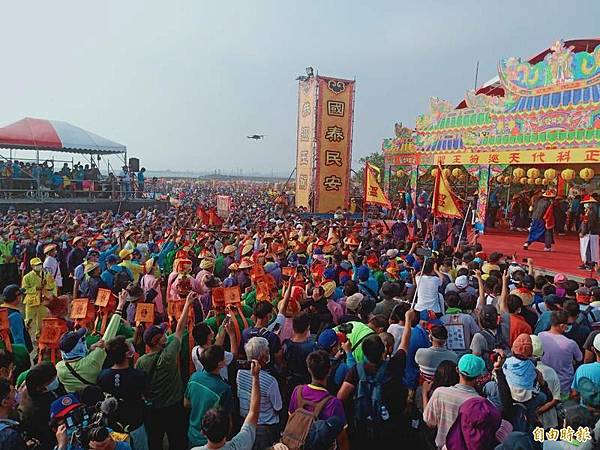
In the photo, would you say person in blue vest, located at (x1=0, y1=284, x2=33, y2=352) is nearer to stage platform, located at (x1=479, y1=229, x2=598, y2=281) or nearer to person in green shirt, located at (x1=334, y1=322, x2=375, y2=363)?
person in green shirt, located at (x1=334, y1=322, x2=375, y2=363)

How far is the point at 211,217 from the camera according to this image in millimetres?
12078

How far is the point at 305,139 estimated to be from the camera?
69.5 feet

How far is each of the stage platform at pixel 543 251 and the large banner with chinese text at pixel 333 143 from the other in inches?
265

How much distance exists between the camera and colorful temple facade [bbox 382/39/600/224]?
485 inches

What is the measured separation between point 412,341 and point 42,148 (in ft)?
63.9

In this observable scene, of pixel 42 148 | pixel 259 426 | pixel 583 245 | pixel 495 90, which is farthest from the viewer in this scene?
pixel 495 90

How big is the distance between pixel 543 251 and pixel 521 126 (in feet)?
12.3

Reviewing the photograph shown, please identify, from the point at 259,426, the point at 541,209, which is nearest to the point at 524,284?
the point at 259,426

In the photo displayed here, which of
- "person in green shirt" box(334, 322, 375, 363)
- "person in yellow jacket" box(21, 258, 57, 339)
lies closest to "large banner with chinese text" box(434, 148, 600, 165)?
"person in green shirt" box(334, 322, 375, 363)

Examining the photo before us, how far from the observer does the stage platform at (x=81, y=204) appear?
17484mm

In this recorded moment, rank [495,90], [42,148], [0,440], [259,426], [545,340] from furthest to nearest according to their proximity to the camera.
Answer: [495,90]
[42,148]
[545,340]
[259,426]
[0,440]

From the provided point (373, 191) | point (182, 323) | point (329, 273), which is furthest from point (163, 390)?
point (373, 191)

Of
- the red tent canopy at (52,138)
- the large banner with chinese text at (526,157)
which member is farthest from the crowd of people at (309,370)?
the red tent canopy at (52,138)

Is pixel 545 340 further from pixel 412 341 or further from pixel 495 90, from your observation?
pixel 495 90
